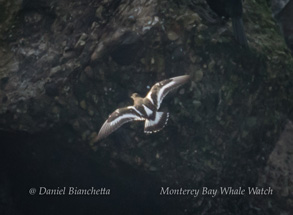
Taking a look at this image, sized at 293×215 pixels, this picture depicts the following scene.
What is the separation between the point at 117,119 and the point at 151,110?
0.66m

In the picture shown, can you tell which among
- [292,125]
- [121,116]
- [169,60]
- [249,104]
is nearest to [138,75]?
[169,60]

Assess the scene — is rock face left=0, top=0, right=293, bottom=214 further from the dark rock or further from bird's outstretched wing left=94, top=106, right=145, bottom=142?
bird's outstretched wing left=94, top=106, right=145, bottom=142

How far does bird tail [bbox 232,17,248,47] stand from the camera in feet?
17.4

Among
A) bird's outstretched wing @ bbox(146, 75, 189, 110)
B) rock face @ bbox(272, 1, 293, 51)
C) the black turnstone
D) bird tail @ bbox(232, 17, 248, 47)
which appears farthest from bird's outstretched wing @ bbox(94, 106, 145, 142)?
rock face @ bbox(272, 1, 293, 51)

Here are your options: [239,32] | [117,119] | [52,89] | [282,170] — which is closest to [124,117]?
[117,119]

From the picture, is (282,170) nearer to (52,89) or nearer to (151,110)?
(151,110)

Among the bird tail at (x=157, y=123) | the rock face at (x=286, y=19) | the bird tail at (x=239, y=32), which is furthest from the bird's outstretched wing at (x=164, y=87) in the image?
the rock face at (x=286, y=19)

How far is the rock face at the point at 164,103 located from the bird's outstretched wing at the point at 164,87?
378mm

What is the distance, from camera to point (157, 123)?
4789 mm

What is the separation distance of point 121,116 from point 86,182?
2.02 meters

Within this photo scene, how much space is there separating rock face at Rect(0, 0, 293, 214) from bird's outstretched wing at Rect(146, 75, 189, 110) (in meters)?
0.38

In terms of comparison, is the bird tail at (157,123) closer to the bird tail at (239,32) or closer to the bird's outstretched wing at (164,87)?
the bird's outstretched wing at (164,87)

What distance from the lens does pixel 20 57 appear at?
559 cm

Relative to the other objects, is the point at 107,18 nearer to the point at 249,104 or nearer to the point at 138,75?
the point at 138,75
